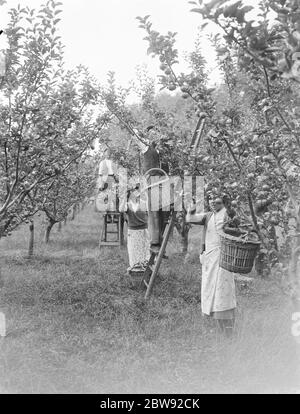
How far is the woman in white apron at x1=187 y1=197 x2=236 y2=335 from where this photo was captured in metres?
5.80

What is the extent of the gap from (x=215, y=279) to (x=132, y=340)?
4.04 ft

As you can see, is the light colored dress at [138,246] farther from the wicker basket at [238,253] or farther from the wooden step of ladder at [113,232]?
the wicker basket at [238,253]

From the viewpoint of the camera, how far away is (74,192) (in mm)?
13609


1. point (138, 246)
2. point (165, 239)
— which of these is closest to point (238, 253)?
point (165, 239)

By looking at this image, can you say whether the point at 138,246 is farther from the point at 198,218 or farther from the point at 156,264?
the point at 198,218

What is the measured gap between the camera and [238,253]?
438 cm

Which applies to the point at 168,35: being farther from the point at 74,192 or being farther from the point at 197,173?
the point at 74,192

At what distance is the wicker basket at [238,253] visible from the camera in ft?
14.1

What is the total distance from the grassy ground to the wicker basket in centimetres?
111

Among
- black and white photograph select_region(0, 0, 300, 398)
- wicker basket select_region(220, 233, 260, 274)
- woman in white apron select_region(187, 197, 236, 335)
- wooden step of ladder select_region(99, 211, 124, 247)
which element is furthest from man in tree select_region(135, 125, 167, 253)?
wooden step of ladder select_region(99, 211, 124, 247)

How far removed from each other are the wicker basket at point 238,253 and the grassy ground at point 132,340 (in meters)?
1.11

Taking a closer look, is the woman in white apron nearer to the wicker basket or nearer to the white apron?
the white apron
